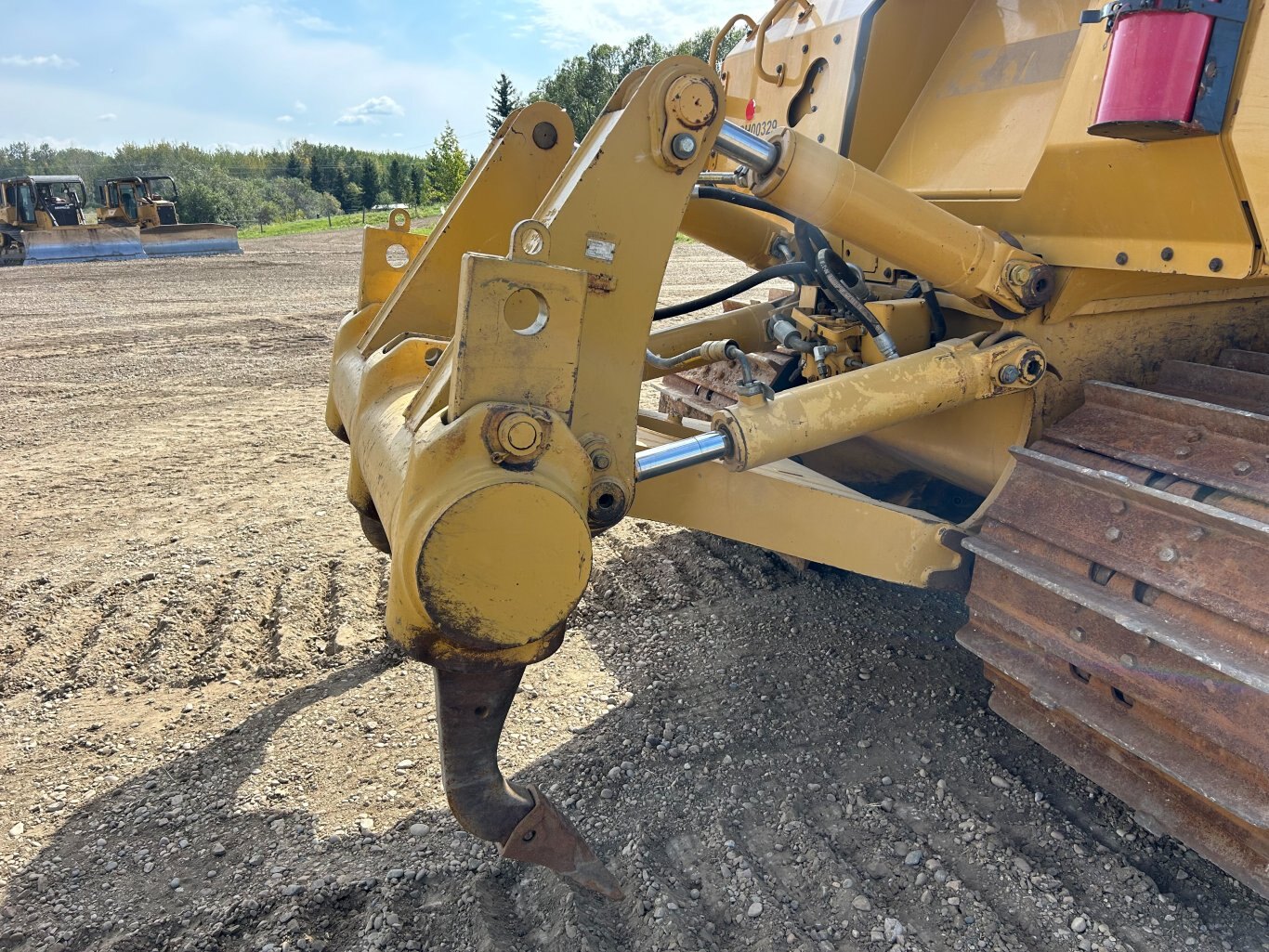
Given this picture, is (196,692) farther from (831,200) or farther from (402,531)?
(831,200)

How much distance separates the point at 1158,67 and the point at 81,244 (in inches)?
799

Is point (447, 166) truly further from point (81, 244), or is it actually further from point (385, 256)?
point (385, 256)

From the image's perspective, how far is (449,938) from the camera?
1871 millimetres

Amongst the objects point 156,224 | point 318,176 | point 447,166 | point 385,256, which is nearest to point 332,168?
point 318,176

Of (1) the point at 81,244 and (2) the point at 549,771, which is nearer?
(2) the point at 549,771

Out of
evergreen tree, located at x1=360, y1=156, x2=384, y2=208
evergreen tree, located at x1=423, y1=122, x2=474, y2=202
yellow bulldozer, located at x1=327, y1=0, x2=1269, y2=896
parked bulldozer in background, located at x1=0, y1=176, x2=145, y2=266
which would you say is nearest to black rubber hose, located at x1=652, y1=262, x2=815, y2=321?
yellow bulldozer, located at x1=327, y1=0, x2=1269, y2=896

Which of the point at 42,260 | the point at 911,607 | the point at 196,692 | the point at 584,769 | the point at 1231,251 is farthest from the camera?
the point at 42,260

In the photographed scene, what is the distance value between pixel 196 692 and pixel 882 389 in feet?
7.52

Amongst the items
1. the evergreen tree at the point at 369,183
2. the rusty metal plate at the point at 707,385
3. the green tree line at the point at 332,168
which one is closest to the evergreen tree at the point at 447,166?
the green tree line at the point at 332,168

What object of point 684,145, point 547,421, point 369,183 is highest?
point 369,183

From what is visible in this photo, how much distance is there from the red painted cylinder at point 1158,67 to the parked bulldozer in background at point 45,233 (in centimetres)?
1996

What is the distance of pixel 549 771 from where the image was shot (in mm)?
2432

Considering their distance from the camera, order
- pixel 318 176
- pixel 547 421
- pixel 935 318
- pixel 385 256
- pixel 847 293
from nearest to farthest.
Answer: pixel 547 421
pixel 847 293
pixel 935 318
pixel 385 256
pixel 318 176

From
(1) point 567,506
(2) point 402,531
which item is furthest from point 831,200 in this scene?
(2) point 402,531
